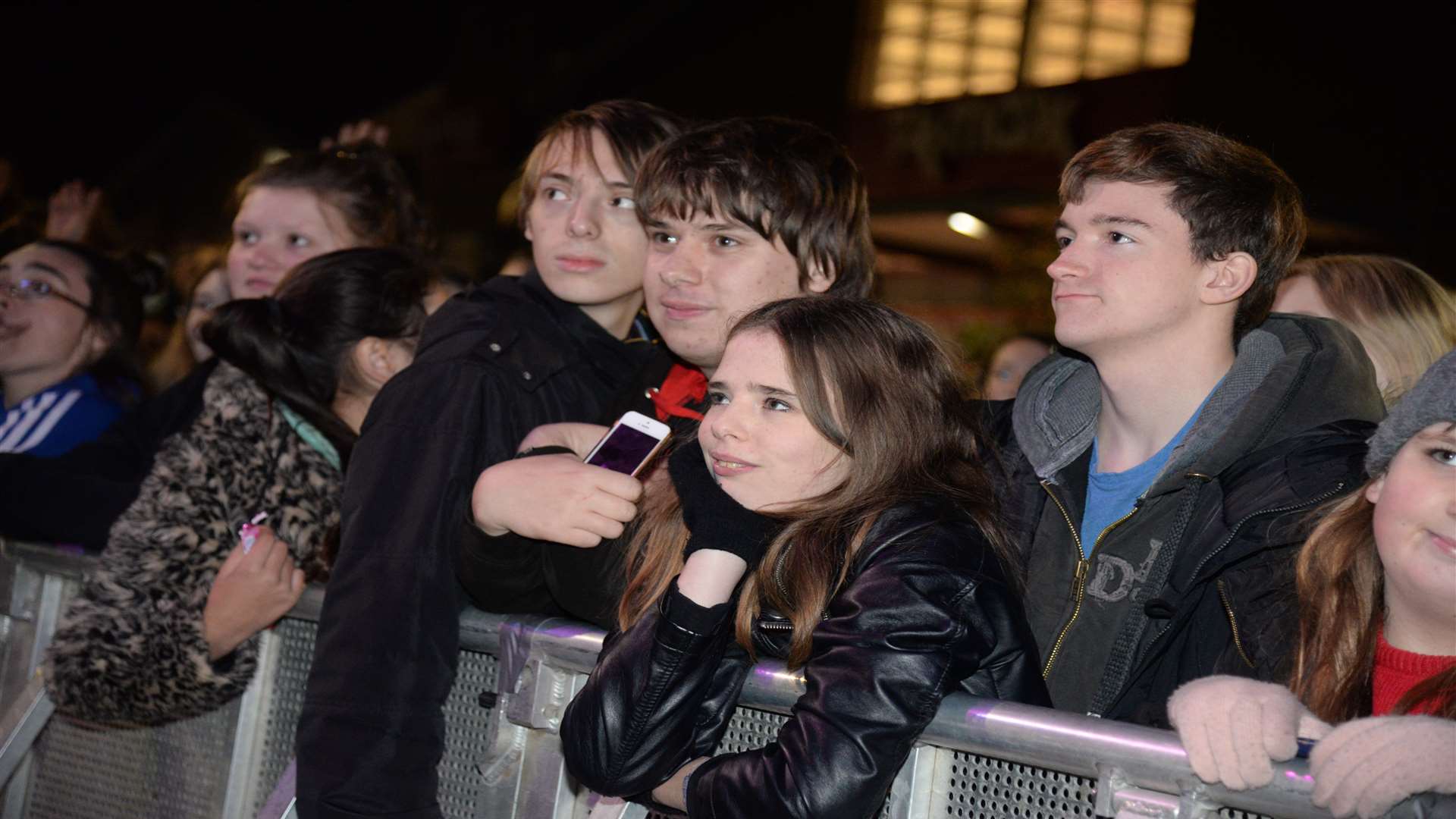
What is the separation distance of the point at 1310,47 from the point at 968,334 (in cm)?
427

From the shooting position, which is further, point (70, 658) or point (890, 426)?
point (70, 658)

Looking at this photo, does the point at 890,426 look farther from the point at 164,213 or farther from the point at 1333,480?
the point at 164,213

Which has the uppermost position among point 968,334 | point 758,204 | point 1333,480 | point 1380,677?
point 758,204

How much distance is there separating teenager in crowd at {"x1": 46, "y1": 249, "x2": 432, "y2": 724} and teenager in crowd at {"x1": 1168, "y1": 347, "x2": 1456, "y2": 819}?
7.05 ft

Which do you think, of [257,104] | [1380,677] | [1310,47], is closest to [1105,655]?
[1380,677]

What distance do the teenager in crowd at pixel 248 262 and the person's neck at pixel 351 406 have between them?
0.53 metres

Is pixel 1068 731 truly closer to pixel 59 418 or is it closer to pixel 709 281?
pixel 709 281

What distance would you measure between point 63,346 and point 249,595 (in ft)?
7.14

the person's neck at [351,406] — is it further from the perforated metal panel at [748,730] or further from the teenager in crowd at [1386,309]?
the teenager in crowd at [1386,309]

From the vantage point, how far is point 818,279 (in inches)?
118

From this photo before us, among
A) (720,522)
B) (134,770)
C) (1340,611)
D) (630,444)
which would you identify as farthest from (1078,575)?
(134,770)

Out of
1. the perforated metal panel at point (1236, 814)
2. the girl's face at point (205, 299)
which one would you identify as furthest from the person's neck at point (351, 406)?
the perforated metal panel at point (1236, 814)

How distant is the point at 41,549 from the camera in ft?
12.0

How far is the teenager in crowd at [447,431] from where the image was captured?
2.54m
